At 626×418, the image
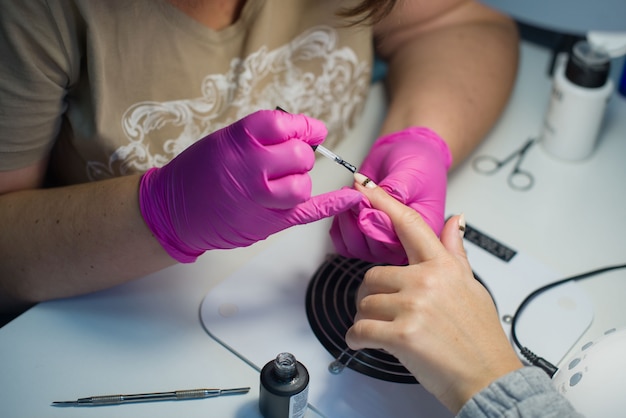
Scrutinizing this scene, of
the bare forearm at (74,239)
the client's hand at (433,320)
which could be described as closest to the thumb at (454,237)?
the client's hand at (433,320)

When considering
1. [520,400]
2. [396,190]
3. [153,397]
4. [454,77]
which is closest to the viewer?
[520,400]

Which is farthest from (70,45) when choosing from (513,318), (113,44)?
(513,318)

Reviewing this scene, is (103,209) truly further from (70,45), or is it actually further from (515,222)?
Answer: (515,222)

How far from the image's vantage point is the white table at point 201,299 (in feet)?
2.91

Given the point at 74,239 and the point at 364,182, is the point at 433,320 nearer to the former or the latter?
the point at 364,182

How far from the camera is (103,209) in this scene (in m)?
0.94

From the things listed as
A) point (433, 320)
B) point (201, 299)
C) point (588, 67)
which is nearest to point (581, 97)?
point (588, 67)

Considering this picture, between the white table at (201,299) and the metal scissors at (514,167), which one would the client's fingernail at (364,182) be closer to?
the white table at (201,299)

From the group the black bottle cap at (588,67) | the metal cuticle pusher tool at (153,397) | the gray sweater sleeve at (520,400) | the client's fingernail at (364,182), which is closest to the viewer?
the gray sweater sleeve at (520,400)

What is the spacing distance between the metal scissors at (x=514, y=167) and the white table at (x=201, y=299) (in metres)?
0.02

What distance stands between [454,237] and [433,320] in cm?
17

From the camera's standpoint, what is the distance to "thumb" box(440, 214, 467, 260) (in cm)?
94

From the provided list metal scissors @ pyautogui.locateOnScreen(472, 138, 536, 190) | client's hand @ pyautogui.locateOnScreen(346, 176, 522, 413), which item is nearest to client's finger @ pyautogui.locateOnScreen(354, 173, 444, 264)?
client's hand @ pyautogui.locateOnScreen(346, 176, 522, 413)

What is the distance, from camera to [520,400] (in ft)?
2.48
